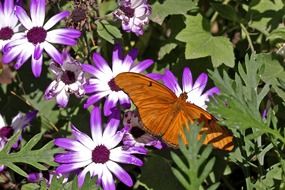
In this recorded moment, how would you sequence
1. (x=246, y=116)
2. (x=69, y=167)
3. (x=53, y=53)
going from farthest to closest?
(x=53, y=53), (x=69, y=167), (x=246, y=116)

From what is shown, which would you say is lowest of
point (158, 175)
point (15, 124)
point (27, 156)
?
point (158, 175)

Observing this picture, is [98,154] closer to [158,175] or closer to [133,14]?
[158,175]

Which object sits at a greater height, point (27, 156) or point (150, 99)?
point (150, 99)

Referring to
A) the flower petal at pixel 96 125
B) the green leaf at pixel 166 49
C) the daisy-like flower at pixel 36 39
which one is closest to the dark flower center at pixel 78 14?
the daisy-like flower at pixel 36 39

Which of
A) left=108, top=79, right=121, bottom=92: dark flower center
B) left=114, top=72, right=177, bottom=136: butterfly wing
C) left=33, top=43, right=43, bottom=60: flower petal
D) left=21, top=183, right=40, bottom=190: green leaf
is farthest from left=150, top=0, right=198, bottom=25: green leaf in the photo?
left=21, top=183, right=40, bottom=190: green leaf

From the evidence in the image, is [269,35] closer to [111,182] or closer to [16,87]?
[111,182]

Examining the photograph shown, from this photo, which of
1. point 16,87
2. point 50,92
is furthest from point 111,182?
point 16,87

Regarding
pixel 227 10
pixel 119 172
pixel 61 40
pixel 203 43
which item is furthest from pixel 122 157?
pixel 227 10
